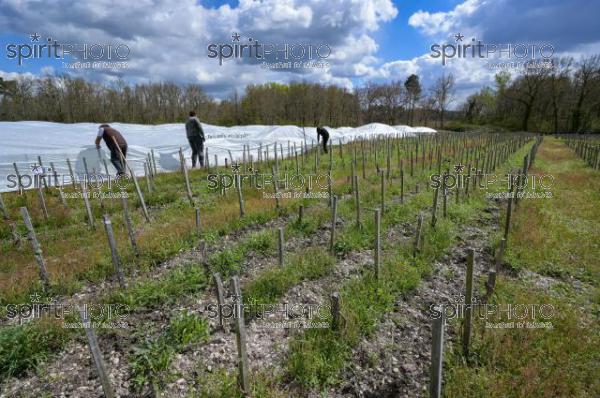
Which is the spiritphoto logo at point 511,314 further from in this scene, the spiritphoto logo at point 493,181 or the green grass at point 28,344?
the spiritphoto logo at point 493,181

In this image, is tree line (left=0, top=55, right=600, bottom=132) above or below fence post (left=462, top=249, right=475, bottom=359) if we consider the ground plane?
above

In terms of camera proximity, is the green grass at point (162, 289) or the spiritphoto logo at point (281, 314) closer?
the spiritphoto logo at point (281, 314)

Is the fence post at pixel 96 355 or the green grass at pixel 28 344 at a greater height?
the fence post at pixel 96 355

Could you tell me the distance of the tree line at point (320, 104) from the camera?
36.6 m

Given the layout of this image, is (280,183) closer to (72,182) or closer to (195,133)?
(195,133)

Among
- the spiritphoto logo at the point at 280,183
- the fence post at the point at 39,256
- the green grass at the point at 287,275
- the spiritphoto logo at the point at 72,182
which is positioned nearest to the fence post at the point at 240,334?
the green grass at the point at 287,275

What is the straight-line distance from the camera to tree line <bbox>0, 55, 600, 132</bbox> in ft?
120

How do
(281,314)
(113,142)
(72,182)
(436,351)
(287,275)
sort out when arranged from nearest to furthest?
(436,351)
(281,314)
(287,275)
(72,182)
(113,142)

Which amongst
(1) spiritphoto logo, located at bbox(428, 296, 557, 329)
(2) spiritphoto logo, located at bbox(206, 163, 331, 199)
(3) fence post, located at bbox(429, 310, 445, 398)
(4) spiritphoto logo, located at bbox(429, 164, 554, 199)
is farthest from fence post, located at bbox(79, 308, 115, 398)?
(4) spiritphoto logo, located at bbox(429, 164, 554, 199)

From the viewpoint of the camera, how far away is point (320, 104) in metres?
44.5

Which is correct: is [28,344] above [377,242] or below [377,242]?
below

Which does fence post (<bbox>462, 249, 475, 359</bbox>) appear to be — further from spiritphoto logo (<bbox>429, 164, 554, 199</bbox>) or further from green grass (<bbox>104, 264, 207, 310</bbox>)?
spiritphoto logo (<bbox>429, 164, 554, 199</bbox>)

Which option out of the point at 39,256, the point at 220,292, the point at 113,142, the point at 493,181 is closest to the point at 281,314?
the point at 220,292

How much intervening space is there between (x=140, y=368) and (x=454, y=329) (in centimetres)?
332
